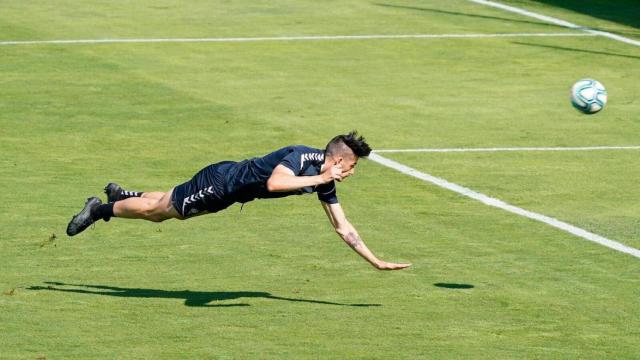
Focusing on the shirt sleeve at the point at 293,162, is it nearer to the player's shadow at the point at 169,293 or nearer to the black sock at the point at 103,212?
the player's shadow at the point at 169,293

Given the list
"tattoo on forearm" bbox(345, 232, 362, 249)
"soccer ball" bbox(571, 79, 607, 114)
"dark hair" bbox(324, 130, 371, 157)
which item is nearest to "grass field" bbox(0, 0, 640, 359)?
"tattoo on forearm" bbox(345, 232, 362, 249)

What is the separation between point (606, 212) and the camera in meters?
20.2

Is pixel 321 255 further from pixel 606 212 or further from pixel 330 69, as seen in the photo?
pixel 330 69

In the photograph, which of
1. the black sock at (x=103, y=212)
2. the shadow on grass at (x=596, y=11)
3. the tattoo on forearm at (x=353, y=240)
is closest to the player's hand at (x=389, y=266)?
the tattoo on forearm at (x=353, y=240)

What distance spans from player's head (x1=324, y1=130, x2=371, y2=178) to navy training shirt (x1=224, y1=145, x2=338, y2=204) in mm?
271

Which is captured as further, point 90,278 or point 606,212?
point 606,212

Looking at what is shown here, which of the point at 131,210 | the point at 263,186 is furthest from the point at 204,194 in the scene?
the point at 131,210

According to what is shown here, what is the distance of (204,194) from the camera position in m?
15.5

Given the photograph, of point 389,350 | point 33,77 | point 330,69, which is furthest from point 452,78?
point 389,350

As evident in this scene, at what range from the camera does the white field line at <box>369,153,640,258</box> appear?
60.1 ft

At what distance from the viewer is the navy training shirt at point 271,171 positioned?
1505cm

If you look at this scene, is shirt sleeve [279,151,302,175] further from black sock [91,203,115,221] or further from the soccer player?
black sock [91,203,115,221]

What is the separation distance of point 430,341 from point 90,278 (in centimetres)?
415

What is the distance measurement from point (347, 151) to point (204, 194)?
1665 mm
